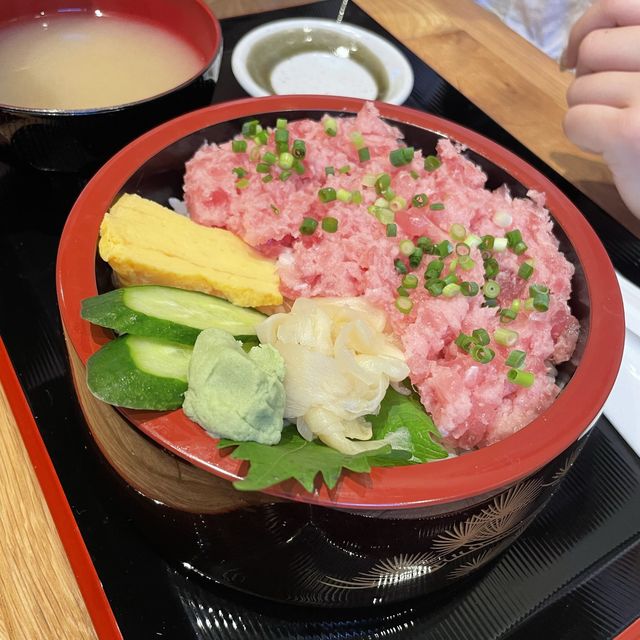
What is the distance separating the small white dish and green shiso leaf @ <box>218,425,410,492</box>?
1462 mm

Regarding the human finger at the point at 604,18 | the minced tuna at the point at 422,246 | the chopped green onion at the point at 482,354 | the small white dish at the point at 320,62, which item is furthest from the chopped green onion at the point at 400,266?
the human finger at the point at 604,18

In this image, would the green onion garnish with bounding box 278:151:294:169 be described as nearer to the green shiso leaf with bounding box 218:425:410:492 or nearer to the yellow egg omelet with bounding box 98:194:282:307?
the yellow egg omelet with bounding box 98:194:282:307

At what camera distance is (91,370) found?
0.90m

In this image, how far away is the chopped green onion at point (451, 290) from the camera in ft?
3.79

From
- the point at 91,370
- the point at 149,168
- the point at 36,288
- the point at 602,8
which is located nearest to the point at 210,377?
the point at 91,370

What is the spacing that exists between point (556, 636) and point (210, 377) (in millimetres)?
795

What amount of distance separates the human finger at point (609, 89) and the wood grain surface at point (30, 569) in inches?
71.0

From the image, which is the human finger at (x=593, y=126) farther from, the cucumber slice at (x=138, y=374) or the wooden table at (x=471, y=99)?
the cucumber slice at (x=138, y=374)

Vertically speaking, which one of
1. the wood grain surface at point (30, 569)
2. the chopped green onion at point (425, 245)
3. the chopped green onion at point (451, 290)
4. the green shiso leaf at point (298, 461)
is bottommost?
the wood grain surface at point (30, 569)

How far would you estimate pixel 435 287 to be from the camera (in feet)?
3.81

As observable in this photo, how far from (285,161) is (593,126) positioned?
3.33 feet

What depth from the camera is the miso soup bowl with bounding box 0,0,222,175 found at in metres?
1.44

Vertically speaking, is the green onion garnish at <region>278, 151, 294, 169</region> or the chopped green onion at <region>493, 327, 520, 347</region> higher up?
the green onion garnish at <region>278, 151, 294, 169</region>

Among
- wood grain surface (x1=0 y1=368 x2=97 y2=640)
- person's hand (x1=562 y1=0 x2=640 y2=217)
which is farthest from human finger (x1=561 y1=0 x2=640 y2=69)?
wood grain surface (x1=0 y1=368 x2=97 y2=640)
